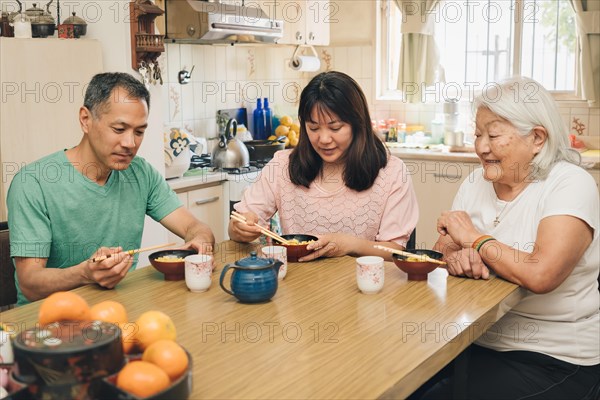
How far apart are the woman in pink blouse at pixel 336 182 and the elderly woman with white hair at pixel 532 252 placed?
37 cm

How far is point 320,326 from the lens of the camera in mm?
1708

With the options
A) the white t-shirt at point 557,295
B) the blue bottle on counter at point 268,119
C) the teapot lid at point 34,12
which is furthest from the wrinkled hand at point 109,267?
the blue bottle on counter at point 268,119

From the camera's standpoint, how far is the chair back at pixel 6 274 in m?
2.26

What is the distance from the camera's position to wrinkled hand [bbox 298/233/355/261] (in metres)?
2.28

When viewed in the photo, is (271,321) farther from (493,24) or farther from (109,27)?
(493,24)

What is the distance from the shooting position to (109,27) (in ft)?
11.7

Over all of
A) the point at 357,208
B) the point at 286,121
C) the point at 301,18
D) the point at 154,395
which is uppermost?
the point at 301,18

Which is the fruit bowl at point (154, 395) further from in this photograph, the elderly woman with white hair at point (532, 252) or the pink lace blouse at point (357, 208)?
the pink lace blouse at point (357, 208)

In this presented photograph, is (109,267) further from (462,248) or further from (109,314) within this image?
(462,248)

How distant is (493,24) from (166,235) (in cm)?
284

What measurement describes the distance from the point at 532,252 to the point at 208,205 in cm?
245

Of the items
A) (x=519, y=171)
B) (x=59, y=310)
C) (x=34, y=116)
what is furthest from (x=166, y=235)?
(x=59, y=310)

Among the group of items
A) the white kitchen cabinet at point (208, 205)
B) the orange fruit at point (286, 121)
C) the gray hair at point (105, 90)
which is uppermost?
the gray hair at point (105, 90)

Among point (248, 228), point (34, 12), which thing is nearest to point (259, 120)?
point (34, 12)
